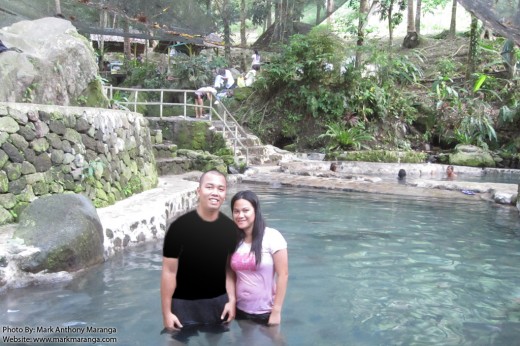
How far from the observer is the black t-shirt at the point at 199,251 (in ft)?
10.1

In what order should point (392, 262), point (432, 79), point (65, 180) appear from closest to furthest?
point (392, 262) → point (65, 180) → point (432, 79)

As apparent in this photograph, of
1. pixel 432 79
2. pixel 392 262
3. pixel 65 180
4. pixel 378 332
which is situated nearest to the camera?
pixel 378 332

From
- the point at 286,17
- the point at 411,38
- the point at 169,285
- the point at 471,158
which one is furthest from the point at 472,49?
the point at 169,285

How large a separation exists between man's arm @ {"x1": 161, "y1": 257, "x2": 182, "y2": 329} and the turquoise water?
0.74ft

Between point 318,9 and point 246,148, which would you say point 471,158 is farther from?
point 318,9

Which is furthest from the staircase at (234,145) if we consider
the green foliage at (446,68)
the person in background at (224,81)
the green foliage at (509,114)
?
the green foliage at (446,68)

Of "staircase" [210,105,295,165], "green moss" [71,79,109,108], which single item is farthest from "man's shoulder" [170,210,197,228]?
"staircase" [210,105,295,165]

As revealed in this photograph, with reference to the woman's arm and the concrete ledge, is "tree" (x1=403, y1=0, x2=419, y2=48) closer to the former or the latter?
the concrete ledge

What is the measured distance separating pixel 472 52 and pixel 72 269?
67.3 ft

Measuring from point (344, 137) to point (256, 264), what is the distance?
15611 millimetres

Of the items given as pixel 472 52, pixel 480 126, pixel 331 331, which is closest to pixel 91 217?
pixel 331 331

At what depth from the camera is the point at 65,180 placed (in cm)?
698

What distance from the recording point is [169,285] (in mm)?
3086

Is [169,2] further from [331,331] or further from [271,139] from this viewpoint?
[331,331]
